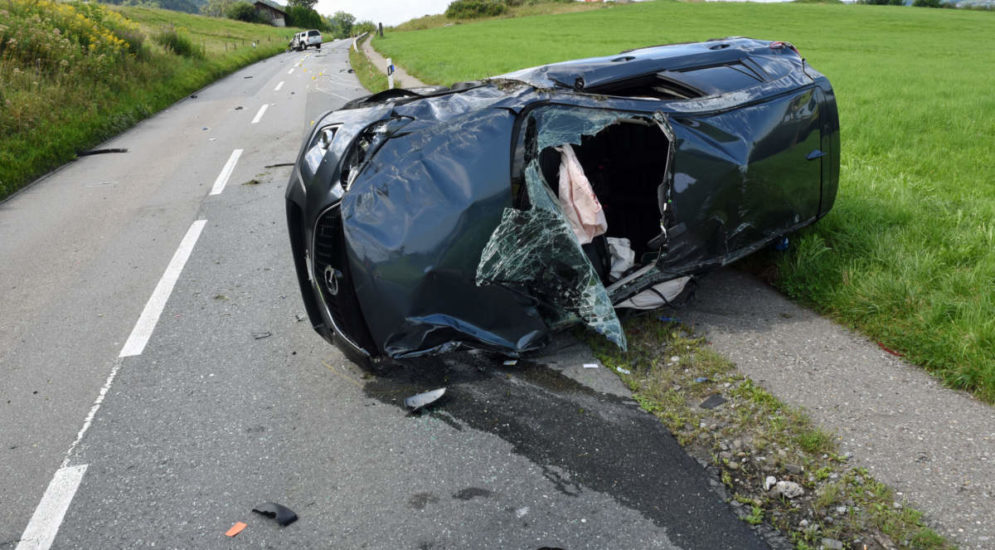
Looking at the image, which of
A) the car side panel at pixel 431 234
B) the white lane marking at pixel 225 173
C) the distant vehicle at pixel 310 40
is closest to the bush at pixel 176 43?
the white lane marking at pixel 225 173

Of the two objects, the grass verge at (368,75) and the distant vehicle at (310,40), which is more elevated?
the distant vehicle at (310,40)

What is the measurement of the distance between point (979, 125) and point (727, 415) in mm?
8691

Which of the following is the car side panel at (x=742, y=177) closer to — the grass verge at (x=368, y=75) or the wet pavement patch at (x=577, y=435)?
the wet pavement patch at (x=577, y=435)

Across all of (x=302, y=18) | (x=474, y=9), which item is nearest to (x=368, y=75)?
(x=474, y=9)

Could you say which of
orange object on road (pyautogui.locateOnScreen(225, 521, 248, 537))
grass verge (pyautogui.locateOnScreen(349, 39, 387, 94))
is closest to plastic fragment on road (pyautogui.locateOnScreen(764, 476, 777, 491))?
orange object on road (pyautogui.locateOnScreen(225, 521, 248, 537))

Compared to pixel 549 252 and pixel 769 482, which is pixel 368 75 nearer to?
pixel 549 252

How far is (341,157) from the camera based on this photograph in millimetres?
3502

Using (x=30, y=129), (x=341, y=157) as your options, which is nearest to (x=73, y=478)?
(x=341, y=157)

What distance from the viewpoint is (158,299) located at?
5.06 meters

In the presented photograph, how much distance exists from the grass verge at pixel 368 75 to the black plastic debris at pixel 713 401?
41.7ft

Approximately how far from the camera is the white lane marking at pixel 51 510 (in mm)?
2717

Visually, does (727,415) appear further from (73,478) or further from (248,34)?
(248,34)

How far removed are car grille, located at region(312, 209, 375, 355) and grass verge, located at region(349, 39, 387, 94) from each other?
11.9 m

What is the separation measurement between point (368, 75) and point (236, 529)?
19437 millimetres
